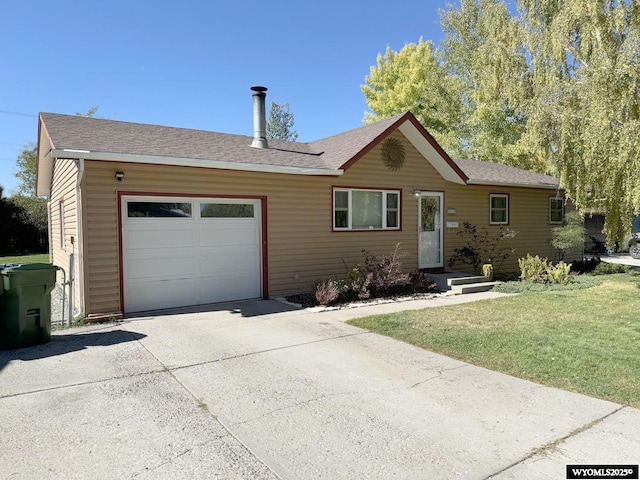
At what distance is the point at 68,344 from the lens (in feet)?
18.5

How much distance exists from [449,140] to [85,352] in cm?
2274

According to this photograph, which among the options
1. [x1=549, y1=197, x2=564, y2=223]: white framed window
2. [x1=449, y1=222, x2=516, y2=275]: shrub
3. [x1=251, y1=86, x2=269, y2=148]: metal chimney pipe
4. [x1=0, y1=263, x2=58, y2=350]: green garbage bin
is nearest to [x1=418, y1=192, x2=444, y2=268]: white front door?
[x1=449, y1=222, x2=516, y2=275]: shrub

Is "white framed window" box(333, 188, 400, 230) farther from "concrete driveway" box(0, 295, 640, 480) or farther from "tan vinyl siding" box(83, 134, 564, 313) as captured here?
"concrete driveway" box(0, 295, 640, 480)

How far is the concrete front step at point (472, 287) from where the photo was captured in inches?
397

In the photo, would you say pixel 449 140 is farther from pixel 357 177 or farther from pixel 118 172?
pixel 118 172

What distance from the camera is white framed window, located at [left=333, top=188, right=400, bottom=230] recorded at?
10000mm

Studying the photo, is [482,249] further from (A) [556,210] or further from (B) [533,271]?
(A) [556,210]

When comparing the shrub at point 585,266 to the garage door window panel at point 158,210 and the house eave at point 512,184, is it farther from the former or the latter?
the garage door window panel at point 158,210

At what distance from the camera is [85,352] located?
17.4 ft

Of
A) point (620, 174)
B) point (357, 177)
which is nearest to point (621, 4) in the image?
point (620, 174)

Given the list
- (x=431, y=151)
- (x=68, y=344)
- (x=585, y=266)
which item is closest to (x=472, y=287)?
(x=431, y=151)

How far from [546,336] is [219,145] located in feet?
25.2

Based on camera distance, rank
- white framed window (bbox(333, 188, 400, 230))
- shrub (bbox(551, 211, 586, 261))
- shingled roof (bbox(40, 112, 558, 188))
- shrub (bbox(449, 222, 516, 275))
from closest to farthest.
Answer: shingled roof (bbox(40, 112, 558, 188)) → white framed window (bbox(333, 188, 400, 230)) → shrub (bbox(449, 222, 516, 275)) → shrub (bbox(551, 211, 586, 261))

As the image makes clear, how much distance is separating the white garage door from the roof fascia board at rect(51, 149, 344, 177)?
28.5 inches
